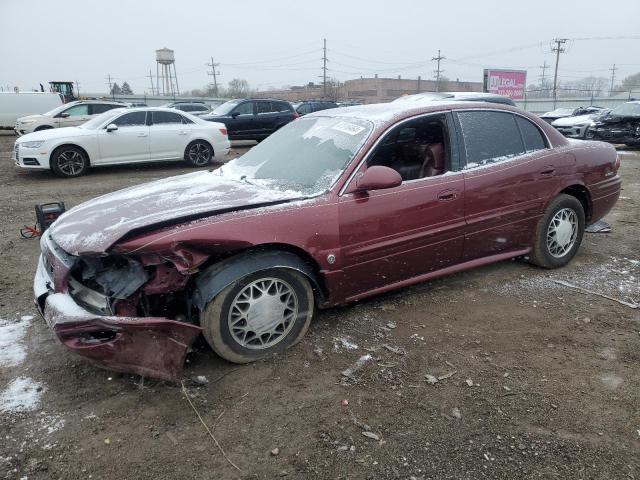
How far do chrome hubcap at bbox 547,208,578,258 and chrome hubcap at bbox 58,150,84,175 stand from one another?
29.6 ft

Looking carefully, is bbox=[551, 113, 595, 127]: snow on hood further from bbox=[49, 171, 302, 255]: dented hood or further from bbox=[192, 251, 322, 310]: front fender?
bbox=[192, 251, 322, 310]: front fender

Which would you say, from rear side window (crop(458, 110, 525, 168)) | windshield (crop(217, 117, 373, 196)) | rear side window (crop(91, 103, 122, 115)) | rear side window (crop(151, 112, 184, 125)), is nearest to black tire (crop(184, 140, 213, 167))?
rear side window (crop(151, 112, 184, 125))

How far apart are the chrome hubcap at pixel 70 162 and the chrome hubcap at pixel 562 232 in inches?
355

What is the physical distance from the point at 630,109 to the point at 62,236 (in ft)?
55.6

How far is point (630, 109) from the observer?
14.9 metres

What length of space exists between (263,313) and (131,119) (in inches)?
347

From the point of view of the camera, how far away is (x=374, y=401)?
2662mm

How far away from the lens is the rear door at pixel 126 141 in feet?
32.8

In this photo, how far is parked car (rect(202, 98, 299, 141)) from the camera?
14938mm

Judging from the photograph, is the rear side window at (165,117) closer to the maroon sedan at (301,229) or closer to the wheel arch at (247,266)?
the maroon sedan at (301,229)

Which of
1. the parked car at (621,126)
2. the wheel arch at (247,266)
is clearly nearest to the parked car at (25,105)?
the parked car at (621,126)

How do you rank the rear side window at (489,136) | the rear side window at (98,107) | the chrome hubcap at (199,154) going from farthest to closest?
the rear side window at (98,107), the chrome hubcap at (199,154), the rear side window at (489,136)

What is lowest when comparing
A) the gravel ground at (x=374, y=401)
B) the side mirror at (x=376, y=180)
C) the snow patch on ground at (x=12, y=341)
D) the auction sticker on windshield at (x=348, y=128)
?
the gravel ground at (x=374, y=401)

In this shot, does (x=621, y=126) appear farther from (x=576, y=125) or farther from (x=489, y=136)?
(x=489, y=136)
